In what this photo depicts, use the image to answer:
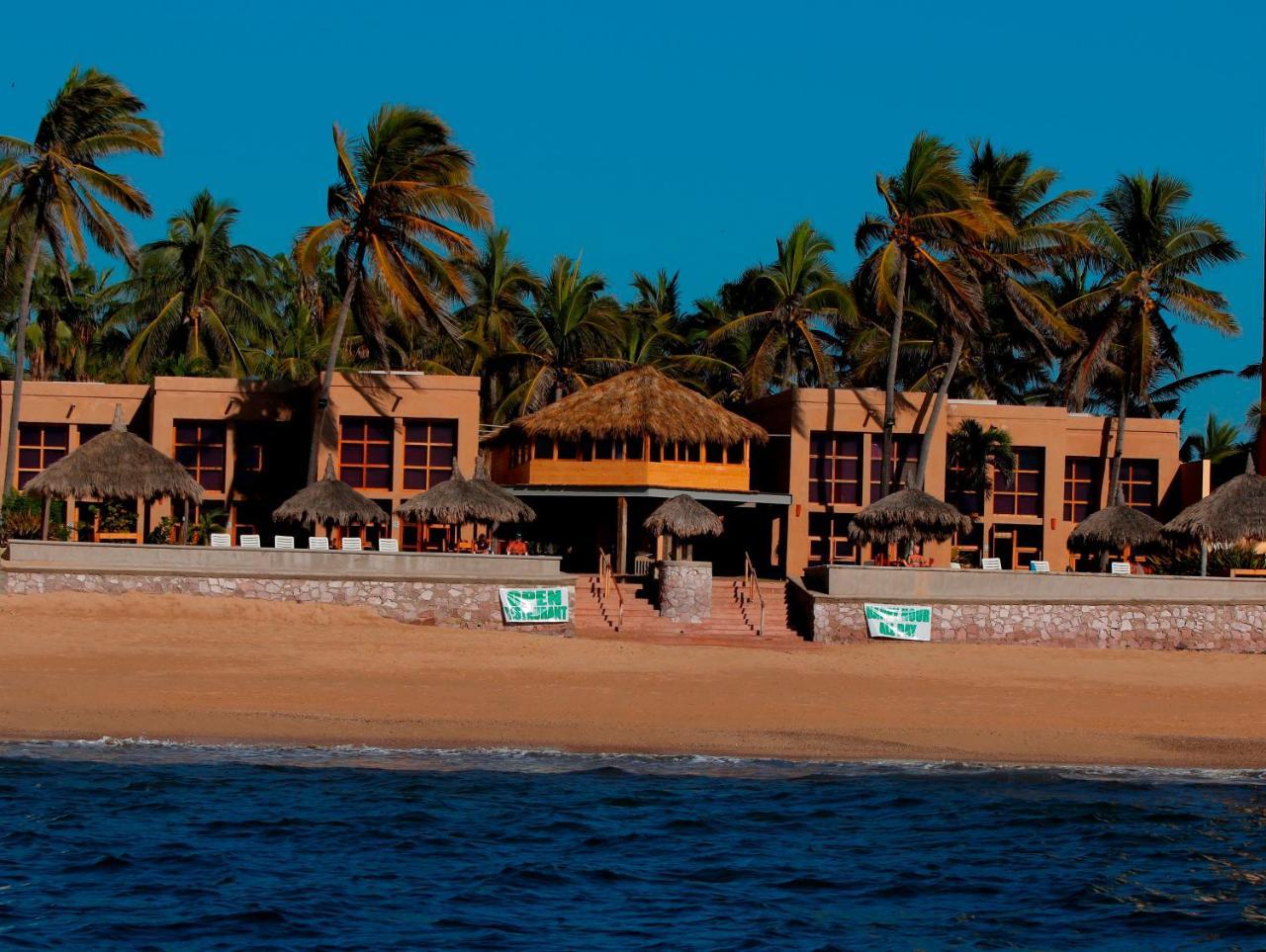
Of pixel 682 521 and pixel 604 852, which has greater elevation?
pixel 682 521

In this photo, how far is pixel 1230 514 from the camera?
30.2m

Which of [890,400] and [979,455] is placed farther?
[979,455]

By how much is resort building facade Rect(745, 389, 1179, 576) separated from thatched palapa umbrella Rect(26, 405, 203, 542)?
13706 millimetres

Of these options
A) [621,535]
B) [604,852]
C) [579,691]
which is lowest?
[604,852]

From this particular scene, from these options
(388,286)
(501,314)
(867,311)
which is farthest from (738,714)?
(501,314)

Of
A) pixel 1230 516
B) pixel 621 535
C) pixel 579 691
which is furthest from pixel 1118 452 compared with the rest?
pixel 579 691

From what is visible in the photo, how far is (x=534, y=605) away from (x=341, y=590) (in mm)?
3197

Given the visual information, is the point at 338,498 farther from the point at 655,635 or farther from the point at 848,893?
the point at 848,893

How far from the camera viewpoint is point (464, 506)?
30.1 metres

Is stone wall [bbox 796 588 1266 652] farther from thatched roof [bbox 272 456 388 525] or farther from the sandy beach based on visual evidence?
thatched roof [bbox 272 456 388 525]

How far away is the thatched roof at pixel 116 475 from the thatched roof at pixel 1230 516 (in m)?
18.1

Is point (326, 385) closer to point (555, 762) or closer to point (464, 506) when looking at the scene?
point (464, 506)

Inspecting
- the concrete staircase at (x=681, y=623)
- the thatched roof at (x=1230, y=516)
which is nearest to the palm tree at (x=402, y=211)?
the concrete staircase at (x=681, y=623)

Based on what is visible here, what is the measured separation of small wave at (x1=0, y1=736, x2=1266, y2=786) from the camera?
704 inches
